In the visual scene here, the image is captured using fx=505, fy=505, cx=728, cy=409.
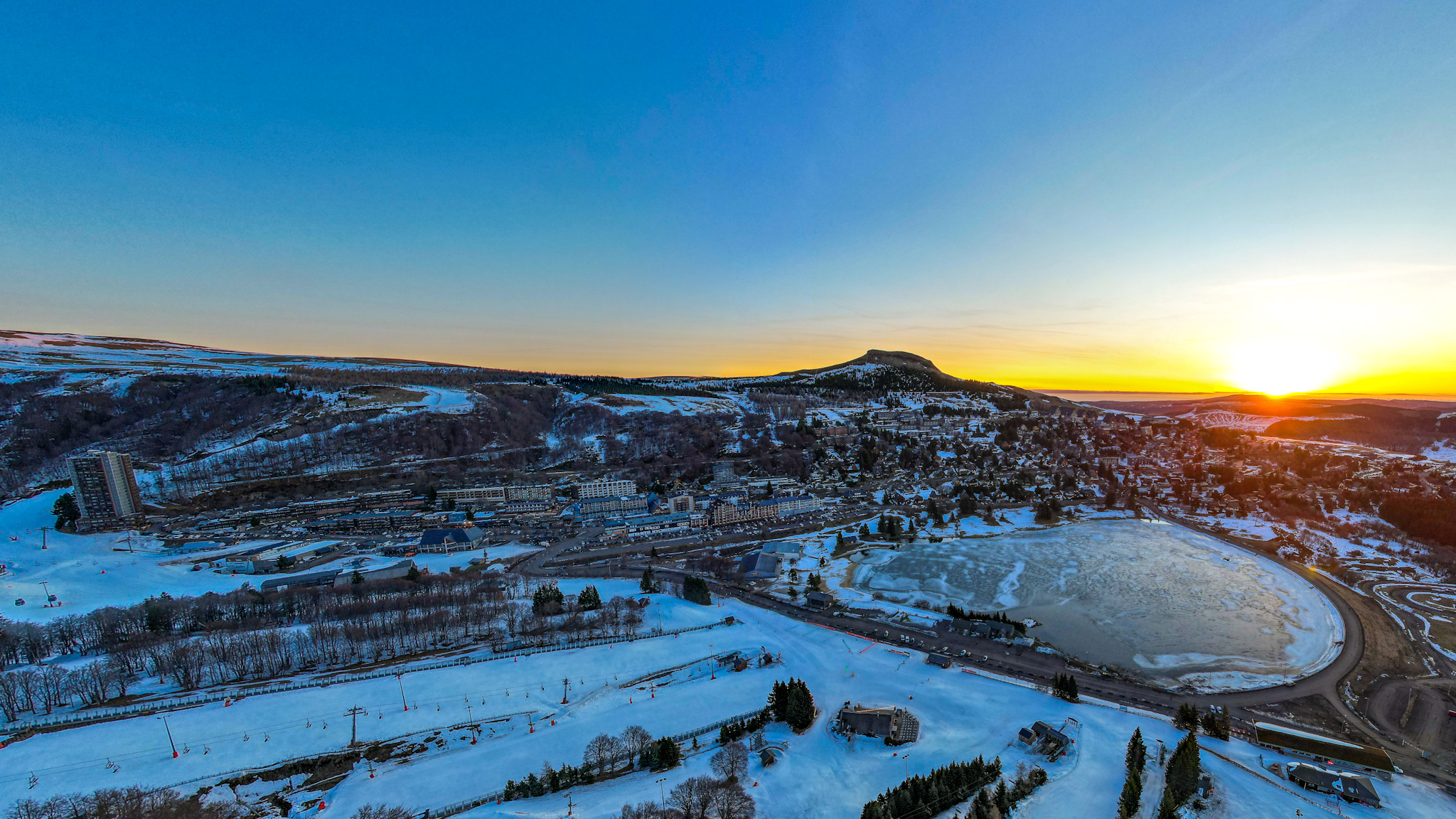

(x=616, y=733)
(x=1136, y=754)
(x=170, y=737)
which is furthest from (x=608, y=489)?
(x=1136, y=754)

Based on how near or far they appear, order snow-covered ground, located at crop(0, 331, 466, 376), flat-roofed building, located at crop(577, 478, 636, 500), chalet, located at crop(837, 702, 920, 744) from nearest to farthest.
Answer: chalet, located at crop(837, 702, 920, 744)
flat-roofed building, located at crop(577, 478, 636, 500)
snow-covered ground, located at crop(0, 331, 466, 376)

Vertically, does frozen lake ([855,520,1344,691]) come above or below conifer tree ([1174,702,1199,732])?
below

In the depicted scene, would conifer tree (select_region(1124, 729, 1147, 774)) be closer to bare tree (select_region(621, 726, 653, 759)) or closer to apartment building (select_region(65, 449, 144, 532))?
bare tree (select_region(621, 726, 653, 759))

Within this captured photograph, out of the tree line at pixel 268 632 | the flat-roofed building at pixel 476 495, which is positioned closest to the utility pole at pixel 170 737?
the tree line at pixel 268 632

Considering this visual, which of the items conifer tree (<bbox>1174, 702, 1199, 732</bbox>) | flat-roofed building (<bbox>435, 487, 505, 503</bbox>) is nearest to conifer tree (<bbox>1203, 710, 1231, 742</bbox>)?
conifer tree (<bbox>1174, 702, 1199, 732</bbox>)

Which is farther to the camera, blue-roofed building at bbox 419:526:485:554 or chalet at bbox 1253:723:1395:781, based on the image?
blue-roofed building at bbox 419:526:485:554
